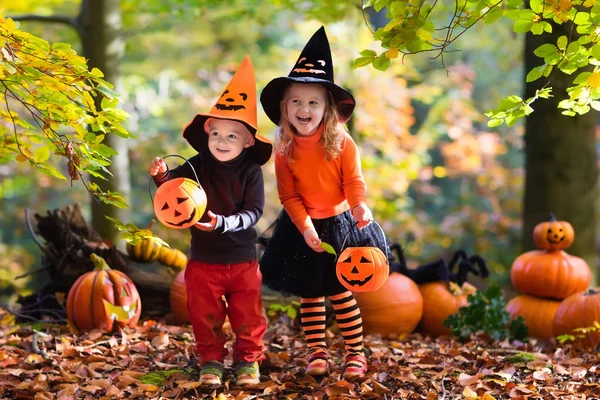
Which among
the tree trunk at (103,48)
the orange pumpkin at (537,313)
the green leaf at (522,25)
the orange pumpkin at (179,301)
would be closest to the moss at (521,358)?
the orange pumpkin at (537,313)

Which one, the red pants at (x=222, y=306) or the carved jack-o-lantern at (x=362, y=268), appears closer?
the carved jack-o-lantern at (x=362, y=268)

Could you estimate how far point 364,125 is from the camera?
9.78 metres

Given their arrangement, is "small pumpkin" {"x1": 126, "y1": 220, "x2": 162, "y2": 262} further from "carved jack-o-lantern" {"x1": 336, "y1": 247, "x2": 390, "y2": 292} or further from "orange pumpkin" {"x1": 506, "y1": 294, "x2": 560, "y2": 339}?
"orange pumpkin" {"x1": 506, "y1": 294, "x2": 560, "y2": 339}

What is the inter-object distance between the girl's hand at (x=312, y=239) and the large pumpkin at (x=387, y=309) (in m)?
1.30

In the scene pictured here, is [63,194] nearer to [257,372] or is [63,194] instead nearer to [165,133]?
[165,133]

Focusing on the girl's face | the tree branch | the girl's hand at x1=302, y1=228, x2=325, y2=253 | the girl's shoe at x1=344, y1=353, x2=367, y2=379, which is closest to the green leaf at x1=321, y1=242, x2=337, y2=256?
the girl's hand at x1=302, y1=228, x2=325, y2=253

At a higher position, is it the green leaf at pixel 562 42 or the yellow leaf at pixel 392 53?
the green leaf at pixel 562 42

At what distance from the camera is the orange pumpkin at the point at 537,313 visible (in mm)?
4645

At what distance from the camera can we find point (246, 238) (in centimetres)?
347

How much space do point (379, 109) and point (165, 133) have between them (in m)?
3.83

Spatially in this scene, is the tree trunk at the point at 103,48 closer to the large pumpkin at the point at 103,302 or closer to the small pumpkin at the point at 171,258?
the small pumpkin at the point at 171,258

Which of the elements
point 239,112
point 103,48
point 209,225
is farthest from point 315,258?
point 103,48

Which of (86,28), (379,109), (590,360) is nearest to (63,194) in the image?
(379,109)

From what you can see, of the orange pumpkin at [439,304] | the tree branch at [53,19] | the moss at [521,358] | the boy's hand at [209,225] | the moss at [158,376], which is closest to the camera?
the boy's hand at [209,225]
